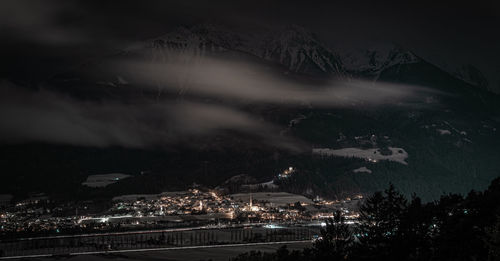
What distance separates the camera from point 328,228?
71.8m

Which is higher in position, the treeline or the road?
the treeline

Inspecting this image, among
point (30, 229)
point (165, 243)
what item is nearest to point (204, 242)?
point (165, 243)

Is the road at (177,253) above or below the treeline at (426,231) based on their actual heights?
below

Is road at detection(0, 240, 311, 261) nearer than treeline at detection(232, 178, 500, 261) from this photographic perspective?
No

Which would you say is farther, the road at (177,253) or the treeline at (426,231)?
the road at (177,253)

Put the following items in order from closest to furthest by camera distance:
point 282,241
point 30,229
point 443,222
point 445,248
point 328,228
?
point 445,248, point 443,222, point 328,228, point 282,241, point 30,229

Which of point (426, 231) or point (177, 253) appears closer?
point (426, 231)

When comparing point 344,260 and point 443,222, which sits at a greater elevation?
point 443,222

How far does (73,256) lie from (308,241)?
53.1 meters

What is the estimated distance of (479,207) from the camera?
54.8 meters

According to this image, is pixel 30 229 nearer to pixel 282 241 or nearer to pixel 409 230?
pixel 282 241

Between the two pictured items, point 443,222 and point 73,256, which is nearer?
point 443,222

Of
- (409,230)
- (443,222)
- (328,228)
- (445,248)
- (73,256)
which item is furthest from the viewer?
(73,256)

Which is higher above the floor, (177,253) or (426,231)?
(426,231)
